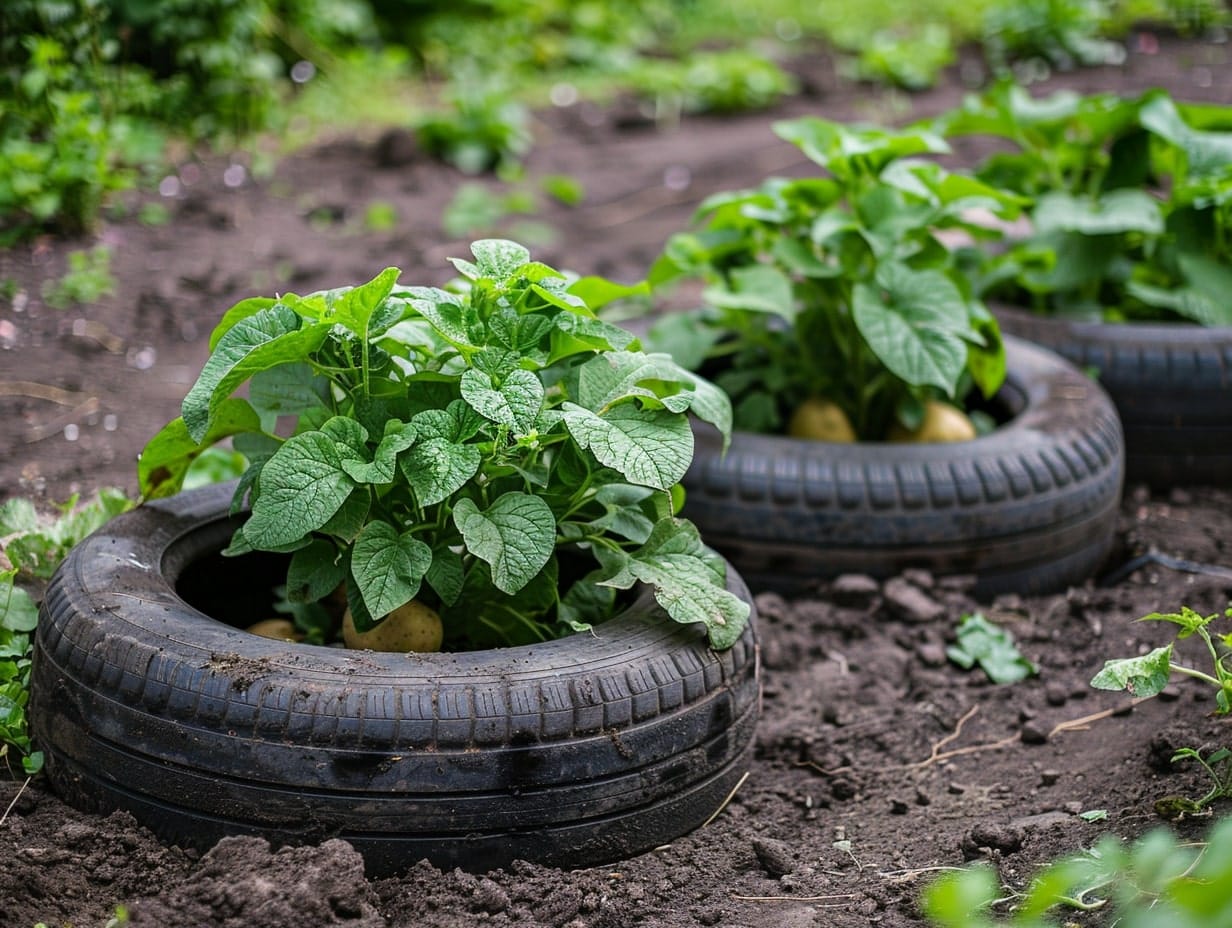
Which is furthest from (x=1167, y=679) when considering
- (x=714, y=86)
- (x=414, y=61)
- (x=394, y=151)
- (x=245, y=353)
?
(x=414, y=61)

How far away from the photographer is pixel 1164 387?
12.5 ft

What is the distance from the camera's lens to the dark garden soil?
1.97 meters

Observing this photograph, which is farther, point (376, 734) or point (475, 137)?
point (475, 137)

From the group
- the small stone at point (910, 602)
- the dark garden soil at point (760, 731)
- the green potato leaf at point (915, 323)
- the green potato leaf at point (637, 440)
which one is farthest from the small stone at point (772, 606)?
the green potato leaf at point (637, 440)

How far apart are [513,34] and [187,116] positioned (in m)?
3.99

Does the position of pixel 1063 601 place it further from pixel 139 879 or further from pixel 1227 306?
pixel 139 879

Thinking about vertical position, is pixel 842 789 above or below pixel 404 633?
below

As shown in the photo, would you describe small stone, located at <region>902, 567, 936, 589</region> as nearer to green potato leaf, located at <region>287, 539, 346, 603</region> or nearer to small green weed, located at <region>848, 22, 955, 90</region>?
green potato leaf, located at <region>287, 539, 346, 603</region>

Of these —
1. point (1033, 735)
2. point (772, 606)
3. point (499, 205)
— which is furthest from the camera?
point (499, 205)

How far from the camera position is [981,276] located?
4109 mm

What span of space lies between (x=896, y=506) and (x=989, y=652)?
0.39m

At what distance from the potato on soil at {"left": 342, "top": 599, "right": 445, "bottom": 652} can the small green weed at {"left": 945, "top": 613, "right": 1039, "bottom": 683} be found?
1328mm

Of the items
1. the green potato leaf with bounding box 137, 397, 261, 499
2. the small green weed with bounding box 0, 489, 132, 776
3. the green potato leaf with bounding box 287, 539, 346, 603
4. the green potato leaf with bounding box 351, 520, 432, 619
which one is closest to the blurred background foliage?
the small green weed with bounding box 0, 489, 132, 776

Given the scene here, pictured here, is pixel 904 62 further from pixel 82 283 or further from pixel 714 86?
pixel 82 283
